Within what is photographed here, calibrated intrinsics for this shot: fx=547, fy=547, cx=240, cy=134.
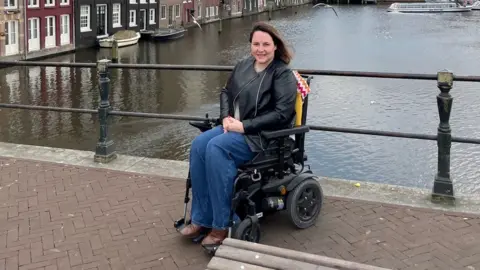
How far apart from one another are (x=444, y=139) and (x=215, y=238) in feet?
7.51

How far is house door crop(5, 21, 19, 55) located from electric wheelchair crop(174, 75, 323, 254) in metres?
27.2

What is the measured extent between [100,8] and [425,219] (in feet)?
121

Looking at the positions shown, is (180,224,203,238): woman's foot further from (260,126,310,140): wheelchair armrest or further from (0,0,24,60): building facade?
(0,0,24,60): building facade

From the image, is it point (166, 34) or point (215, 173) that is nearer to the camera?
point (215, 173)

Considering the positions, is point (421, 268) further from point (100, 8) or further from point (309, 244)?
point (100, 8)

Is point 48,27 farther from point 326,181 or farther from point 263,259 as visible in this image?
point 263,259

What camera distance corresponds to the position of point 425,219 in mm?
4270

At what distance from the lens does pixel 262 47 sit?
3.77 metres

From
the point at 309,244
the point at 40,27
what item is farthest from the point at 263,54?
the point at 40,27

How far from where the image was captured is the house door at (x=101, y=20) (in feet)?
124

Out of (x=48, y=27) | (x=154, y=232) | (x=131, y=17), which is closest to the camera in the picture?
(x=154, y=232)

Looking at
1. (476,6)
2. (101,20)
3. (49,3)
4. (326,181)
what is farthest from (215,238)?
(476,6)

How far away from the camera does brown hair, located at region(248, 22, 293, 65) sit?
3.77m

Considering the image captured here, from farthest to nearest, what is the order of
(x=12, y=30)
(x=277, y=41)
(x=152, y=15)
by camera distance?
(x=152, y=15)
(x=12, y=30)
(x=277, y=41)
